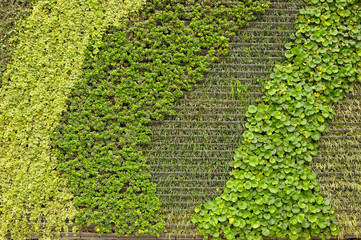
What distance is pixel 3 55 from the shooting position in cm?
283

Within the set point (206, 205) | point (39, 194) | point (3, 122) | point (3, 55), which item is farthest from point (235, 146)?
point (3, 55)

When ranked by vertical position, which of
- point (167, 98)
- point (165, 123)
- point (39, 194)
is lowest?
point (39, 194)

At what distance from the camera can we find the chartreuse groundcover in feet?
9.02

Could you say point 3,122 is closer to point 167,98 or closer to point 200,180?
point 167,98

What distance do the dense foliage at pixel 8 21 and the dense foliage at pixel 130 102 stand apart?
859 mm

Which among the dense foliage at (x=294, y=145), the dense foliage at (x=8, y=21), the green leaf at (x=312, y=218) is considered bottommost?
the green leaf at (x=312, y=218)

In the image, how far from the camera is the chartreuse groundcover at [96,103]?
9.02ft

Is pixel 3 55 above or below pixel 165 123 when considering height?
above

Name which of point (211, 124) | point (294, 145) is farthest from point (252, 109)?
point (294, 145)

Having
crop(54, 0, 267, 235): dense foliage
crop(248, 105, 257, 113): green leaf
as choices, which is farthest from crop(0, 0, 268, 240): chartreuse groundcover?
crop(248, 105, 257, 113): green leaf

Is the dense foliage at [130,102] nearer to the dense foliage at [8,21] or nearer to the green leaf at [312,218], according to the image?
the dense foliage at [8,21]

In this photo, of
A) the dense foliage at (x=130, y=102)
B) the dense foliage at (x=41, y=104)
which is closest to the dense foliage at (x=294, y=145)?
the dense foliage at (x=130, y=102)

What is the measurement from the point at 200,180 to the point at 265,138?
0.82 m

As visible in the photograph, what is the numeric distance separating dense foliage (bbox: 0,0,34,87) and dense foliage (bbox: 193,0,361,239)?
266 centimetres
